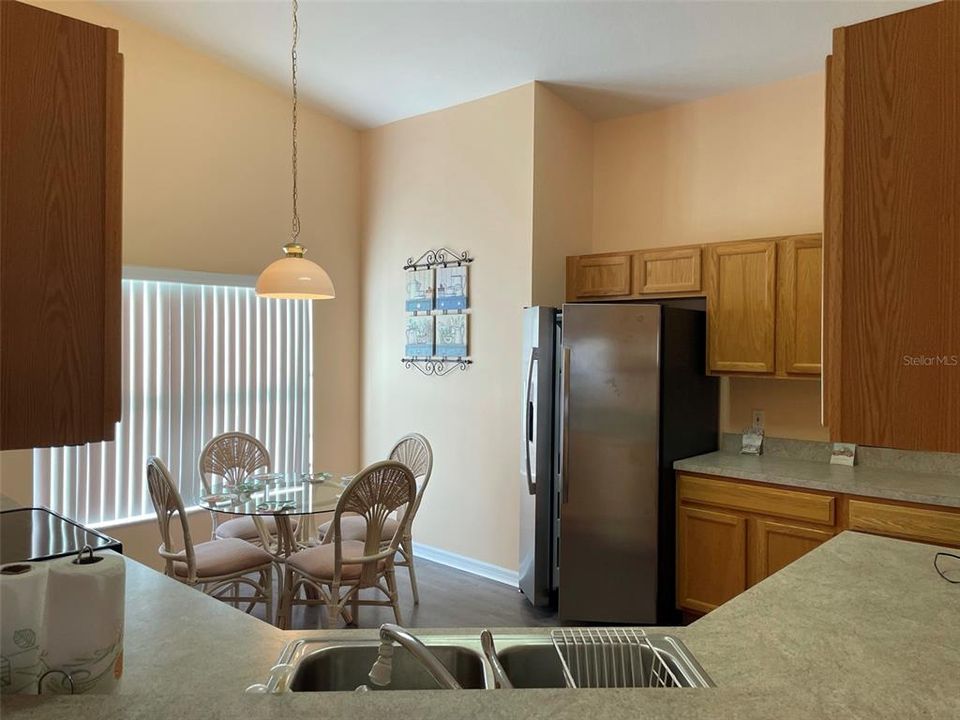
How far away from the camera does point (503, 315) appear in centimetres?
415

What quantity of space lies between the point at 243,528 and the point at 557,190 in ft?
9.75

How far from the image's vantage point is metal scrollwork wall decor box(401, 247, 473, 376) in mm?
4375

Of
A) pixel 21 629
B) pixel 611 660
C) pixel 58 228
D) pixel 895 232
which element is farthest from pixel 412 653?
Answer: pixel 895 232

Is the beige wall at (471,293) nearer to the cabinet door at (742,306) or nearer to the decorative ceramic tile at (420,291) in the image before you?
the decorative ceramic tile at (420,291)

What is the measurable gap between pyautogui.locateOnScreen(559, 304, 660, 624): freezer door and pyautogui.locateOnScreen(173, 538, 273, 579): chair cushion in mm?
1659

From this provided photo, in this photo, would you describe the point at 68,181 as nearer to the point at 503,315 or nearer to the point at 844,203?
the point at 844,203

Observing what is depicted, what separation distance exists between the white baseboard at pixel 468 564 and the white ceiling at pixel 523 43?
3.25 metres

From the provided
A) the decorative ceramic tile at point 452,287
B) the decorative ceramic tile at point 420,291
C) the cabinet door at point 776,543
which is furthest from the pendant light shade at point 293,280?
the cabinet door at point 776,543

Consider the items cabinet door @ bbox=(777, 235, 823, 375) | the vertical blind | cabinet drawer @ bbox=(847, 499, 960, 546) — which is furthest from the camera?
the vertical blind

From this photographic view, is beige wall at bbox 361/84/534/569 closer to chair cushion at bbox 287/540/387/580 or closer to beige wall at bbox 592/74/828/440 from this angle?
beige wall at bbox 592/74/828/440

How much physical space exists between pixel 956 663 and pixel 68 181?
1.81 metres

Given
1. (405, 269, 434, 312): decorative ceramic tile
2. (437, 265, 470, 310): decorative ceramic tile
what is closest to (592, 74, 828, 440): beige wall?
(437, 265, 470, 310): decorative ceramic tile

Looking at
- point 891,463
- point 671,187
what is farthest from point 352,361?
point 891,463

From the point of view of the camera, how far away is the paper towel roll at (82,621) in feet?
3.20
